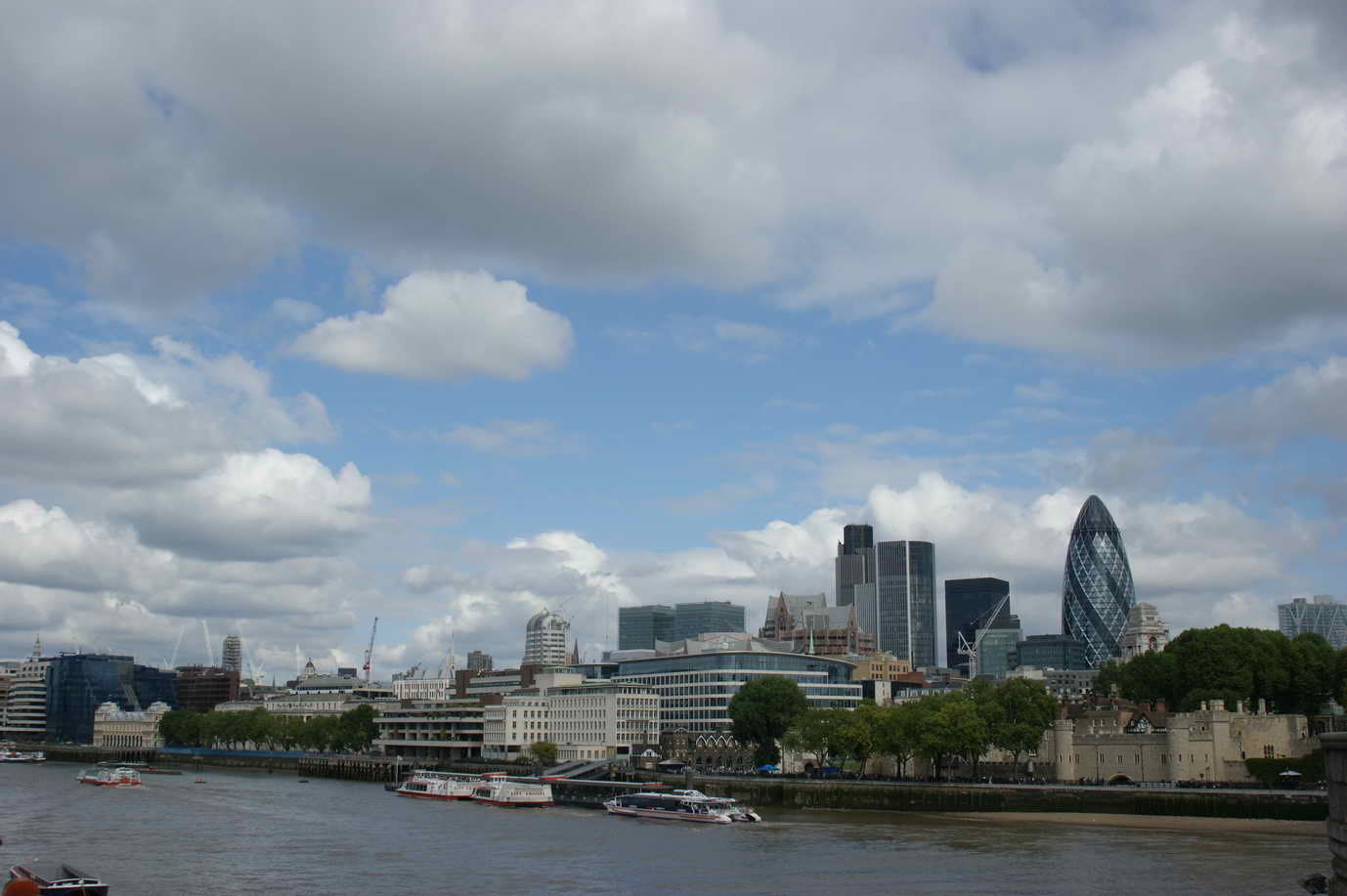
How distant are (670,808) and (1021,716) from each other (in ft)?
124

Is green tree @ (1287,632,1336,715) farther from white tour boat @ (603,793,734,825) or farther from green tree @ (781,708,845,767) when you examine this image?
white tour boat @ (603,793,734,825)

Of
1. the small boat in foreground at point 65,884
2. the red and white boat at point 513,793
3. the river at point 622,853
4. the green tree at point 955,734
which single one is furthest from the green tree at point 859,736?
the small boat in foreground at point 65,884

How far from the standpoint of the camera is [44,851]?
7900cm

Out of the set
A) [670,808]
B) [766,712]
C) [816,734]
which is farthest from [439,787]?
[670,808]

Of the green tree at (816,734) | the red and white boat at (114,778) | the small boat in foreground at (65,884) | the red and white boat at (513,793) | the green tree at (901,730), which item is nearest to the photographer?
the small boat in foreground at (65,884)

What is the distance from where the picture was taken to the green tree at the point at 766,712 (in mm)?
164500

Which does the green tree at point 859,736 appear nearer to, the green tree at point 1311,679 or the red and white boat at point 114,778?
the green tree at point 1311,679

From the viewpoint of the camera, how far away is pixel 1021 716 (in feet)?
422

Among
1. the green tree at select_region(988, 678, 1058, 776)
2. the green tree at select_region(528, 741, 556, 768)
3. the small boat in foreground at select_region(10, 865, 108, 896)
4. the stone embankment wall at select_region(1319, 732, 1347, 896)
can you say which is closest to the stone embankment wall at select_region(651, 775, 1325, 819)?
the green tree at select_region(988, 678, 1058, 776)

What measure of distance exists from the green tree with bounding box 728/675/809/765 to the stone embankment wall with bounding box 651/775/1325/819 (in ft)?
80.1

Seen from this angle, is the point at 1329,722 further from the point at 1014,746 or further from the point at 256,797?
the point at 256,797

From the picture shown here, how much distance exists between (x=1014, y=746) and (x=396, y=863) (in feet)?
228

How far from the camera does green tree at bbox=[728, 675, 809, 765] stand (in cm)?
16450

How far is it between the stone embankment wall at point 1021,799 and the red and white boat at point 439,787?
92.8ft
